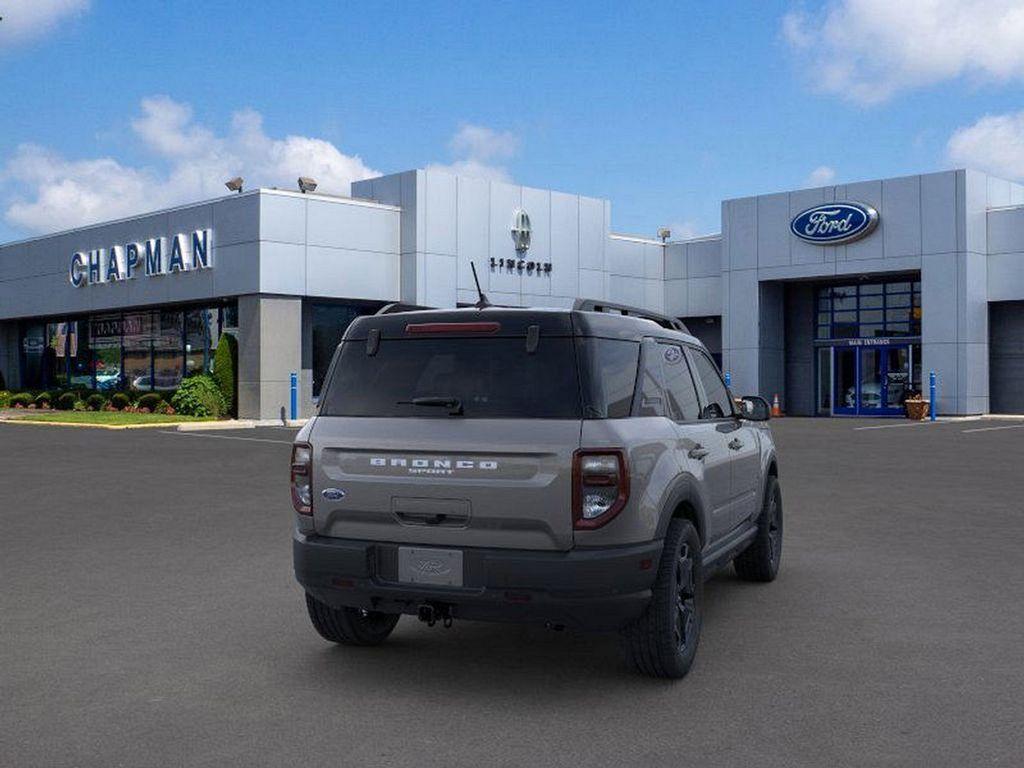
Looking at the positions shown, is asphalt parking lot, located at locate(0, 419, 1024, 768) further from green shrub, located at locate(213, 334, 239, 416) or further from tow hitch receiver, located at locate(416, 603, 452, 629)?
green shrub, located at locate(213, 334, 239, 416)

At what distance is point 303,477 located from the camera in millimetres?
5465

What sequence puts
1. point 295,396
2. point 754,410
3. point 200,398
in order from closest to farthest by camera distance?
point 754,410
point 295,396
point 200,398

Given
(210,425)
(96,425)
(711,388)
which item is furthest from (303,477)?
(96,425)

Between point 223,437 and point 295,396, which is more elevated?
point 295,396

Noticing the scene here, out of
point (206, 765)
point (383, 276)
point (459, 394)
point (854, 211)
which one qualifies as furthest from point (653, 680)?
point (854, 211)

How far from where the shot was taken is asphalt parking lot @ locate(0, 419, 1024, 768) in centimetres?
446

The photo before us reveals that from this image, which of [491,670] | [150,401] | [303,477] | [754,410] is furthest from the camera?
[150,401]

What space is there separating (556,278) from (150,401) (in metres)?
14.1

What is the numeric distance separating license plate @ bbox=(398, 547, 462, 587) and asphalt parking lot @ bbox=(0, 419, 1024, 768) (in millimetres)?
577

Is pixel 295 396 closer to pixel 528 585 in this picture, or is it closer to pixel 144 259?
pixel 144 259

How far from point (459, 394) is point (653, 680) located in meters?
1.74

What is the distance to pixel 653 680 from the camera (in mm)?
5387

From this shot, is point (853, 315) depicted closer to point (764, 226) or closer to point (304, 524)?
point (764, 226)

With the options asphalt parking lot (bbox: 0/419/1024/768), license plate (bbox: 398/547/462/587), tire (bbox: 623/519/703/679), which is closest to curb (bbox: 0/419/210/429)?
asphalt parking lot (bbox: 0/419/1024/768)
